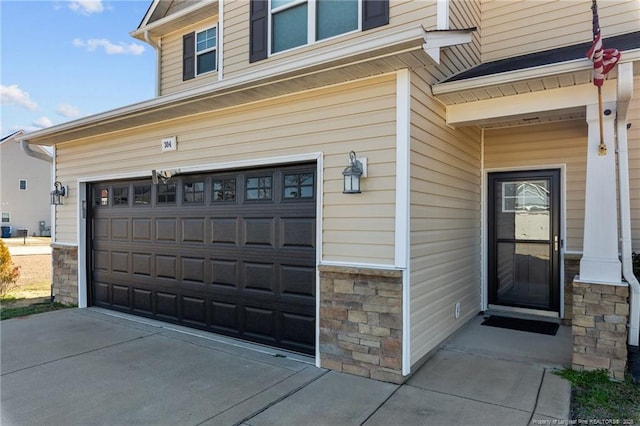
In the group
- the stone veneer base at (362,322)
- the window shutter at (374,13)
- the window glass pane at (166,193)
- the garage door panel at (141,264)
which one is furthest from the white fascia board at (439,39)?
the garage door panel at (141,264)

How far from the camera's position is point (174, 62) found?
7.96 meters

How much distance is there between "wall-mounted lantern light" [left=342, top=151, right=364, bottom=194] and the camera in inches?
141

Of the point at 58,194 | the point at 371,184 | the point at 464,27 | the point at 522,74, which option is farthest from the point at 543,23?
the point at 58,194

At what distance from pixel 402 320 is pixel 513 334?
2074 mm

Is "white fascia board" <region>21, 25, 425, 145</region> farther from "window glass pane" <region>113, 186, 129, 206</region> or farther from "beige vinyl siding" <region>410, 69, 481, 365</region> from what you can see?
"window glass pane" <region>113, 186, 129, 206</region>

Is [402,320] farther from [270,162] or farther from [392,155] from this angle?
[270,162]

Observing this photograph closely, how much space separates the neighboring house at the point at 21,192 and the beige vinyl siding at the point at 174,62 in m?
21.6

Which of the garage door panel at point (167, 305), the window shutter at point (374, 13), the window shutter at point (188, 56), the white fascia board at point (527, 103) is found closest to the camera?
the white fascia board at point (527, 103)

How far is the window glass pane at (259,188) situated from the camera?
14.8 ft

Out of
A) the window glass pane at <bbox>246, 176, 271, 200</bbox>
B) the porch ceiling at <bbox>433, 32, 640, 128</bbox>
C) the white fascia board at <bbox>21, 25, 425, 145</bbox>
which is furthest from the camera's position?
the window glass pane at <bbox>246, 176, 271, 200</bbox>

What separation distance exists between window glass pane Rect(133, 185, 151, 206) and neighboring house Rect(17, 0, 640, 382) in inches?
1.2

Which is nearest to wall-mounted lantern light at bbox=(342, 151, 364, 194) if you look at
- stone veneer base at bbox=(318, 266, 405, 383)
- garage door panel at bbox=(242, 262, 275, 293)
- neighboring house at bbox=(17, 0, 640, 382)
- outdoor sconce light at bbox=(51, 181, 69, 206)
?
neighboring house at bbox=(17, 0, 640, 382)

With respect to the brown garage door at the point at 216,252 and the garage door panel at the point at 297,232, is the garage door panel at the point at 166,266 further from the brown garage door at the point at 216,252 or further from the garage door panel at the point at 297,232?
the garage door panel at the point at 297,232

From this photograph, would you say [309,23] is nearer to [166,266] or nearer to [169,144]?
[169,144]
